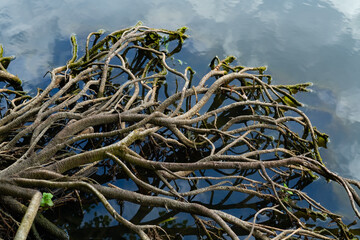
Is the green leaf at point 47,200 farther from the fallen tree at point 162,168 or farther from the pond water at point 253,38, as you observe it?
the pond water at point 253,38

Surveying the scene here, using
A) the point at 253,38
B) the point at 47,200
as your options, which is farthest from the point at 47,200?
the point at 253,38

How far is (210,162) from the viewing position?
2.81m

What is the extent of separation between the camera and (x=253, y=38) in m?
6.62

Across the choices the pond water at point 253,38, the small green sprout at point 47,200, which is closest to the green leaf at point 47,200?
the small green sprout at point 47,200

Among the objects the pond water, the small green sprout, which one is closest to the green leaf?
the small green sprout

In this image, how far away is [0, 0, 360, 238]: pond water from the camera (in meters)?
5.06

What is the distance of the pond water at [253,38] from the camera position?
16.6 ft

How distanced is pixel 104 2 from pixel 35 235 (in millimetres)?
5929

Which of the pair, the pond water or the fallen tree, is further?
the pond water

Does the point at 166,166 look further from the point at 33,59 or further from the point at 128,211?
the point at 33,59

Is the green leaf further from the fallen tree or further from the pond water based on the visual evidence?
the pond water

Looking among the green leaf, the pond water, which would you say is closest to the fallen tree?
the green leaf

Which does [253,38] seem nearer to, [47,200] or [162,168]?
[162,168]

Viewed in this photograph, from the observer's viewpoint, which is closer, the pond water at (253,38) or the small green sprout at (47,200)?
the small green sprout at (47,200)
